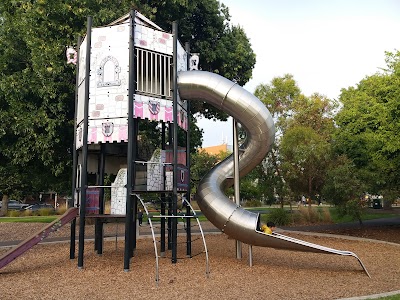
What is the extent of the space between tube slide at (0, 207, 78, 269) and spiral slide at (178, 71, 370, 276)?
3.91m

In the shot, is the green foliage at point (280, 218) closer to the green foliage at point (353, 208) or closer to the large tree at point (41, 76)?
the green foliage at point (353, 208)

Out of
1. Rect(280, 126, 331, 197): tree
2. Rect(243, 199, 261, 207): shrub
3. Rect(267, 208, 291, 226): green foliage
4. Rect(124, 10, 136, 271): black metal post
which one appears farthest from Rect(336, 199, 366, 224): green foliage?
Rect(243, 199, 261, 207): shrub

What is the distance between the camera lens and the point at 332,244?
16375mm

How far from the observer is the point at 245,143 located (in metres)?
12.2

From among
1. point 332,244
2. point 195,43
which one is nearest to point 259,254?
point 332,244

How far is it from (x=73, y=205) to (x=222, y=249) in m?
5.88

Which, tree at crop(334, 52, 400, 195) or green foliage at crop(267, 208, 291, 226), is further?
green foliage at crop(267, 208, 291, 226)

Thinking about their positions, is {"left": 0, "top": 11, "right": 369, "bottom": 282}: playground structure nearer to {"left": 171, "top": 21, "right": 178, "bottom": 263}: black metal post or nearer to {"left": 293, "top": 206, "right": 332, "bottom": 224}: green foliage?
{"left": 171, "top": 21, "right": 178, "bottom": 263}: black metal post

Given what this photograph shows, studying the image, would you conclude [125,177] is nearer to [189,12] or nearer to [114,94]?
[114,94]

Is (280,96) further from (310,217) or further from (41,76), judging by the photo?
(41,76)

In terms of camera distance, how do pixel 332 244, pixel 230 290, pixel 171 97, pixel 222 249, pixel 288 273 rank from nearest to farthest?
pixel 230 290, pixel 288 273, pixel 171 97, pixel 222 249, pixel 332 244

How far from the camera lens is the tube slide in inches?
385

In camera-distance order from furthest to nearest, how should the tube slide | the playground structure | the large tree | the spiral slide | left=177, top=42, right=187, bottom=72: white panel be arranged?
1. the large tree
2. left=177, top=42, right=187, bottom=72: white panel
3. the playground structure
4. the spiral slide
5. the tube slide

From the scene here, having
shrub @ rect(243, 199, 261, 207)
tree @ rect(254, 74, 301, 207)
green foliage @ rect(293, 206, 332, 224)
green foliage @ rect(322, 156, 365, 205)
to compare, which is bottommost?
green foliage @ rect(293, 206, 332, 224)
